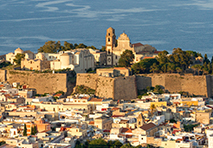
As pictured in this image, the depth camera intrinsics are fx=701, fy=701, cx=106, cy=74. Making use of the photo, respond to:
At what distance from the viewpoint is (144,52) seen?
215 feet

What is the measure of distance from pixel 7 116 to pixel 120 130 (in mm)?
9674

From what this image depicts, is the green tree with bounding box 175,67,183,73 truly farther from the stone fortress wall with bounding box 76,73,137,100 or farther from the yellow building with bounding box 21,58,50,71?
the yellow building with bounding box 21,58,50,71

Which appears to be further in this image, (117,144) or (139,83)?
(139,83)

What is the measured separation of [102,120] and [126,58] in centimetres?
1555

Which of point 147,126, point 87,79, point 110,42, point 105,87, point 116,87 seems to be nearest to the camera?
point 147,126

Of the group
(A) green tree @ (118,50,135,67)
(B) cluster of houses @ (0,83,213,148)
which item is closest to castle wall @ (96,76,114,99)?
(B) cluster of houses @ (0,83,213,148)

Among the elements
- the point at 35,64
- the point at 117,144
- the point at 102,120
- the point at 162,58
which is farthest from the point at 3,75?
the point at 117,144

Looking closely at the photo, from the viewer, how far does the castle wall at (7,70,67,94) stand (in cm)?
5759

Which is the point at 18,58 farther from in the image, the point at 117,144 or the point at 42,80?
the point at 117,144

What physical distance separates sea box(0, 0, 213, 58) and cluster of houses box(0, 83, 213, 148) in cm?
2945

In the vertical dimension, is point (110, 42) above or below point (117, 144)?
above

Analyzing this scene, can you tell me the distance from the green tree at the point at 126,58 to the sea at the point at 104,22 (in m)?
20.4

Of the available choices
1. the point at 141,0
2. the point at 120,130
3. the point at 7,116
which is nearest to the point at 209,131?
the point at 120,130

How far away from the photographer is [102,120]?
151 ft
